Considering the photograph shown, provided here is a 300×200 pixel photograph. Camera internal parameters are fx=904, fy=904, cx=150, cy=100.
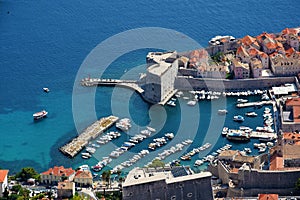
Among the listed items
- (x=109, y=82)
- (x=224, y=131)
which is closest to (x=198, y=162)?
(x=224, y=131)

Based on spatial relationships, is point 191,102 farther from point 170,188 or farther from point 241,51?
point 170,188

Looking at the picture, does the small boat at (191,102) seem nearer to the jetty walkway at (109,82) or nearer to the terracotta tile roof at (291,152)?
the jetty walkway at (109,82)

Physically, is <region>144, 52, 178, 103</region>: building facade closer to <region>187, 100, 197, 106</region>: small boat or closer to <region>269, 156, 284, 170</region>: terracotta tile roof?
<region>187, 100, 197, 106</region>: small boat

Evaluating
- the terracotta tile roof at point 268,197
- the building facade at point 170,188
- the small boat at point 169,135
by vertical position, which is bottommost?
the terracotta tile roof at point 268,197

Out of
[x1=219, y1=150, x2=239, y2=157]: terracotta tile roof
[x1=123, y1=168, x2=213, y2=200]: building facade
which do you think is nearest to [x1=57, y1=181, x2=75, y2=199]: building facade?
[x1=123, y1=168, x2=213, y2=200]: building facade

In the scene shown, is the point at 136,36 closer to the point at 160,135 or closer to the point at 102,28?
the point at 102,28

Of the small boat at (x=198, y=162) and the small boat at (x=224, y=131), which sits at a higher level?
the small boat at (x=224, y=131)

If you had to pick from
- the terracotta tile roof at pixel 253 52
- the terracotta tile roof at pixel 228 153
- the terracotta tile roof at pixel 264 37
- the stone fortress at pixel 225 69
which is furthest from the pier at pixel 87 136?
the terracotta tile roof at pixel 264 37

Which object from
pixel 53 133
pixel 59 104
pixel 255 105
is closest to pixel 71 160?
pixel 53 133
